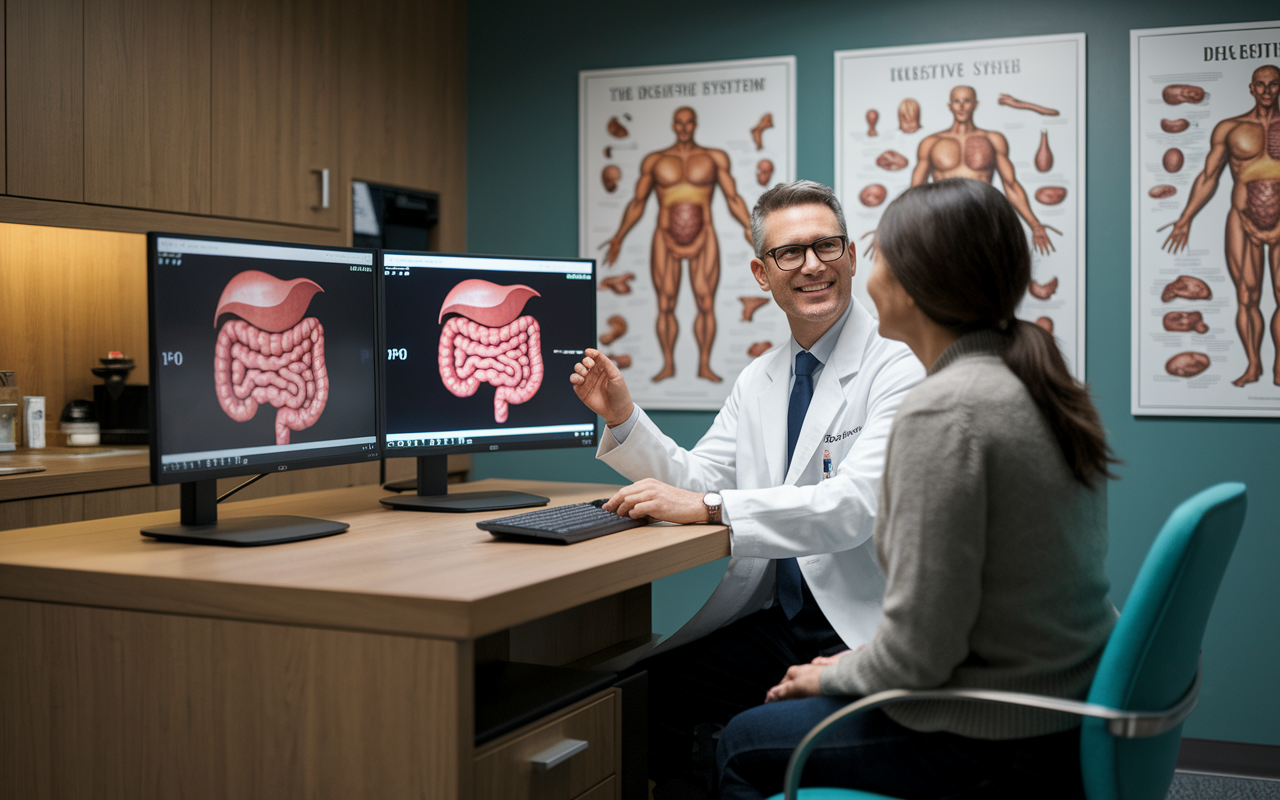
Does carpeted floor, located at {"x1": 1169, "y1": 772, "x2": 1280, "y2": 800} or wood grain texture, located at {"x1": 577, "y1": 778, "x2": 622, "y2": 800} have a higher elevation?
wood grain texture, located at {"x1": 577, "y1": 778, "x2": 622, "y2": 800}

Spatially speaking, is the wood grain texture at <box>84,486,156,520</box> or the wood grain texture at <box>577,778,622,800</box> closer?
the wood grain texture at <box>577,778,622,800</box>

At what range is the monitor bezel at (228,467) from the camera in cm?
150

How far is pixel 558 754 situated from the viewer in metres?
1.41

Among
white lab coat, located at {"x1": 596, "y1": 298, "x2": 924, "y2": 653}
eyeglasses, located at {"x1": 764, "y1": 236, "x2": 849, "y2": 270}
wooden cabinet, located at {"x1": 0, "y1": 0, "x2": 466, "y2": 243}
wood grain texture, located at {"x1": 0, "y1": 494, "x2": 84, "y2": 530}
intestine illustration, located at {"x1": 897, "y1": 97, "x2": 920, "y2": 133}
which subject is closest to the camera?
white lab coat, located at {"x1": 596, "y1": 298, "x2": 924, "y2": 653}

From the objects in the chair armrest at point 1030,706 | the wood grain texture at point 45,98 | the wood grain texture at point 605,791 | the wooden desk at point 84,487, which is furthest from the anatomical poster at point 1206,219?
the wood grain texture at point 45,98

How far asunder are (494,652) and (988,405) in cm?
93

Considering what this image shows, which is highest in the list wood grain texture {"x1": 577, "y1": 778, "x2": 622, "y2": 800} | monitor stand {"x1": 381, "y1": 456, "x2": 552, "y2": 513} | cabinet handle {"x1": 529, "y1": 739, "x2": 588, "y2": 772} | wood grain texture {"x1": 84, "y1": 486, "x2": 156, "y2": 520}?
monitor stand {"x1": 381, "y1": 456, "x2": 552, "y2": 513}

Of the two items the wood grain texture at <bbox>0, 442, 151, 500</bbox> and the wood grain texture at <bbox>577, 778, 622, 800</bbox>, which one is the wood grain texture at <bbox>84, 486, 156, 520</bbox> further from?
the wood grain texture at <bbox>577, 778, 622, 800</bbox>

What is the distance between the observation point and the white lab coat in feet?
5.91

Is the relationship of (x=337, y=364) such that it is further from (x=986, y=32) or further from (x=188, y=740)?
(x=986, y=32)

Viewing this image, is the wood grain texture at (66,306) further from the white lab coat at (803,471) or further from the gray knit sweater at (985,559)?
the gray knit sweater at (985,559)

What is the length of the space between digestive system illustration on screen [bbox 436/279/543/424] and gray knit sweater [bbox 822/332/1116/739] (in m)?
1.02

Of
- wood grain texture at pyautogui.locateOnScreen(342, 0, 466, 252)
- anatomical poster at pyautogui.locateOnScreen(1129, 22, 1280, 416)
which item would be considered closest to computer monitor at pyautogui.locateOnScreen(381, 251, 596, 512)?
wood grain texture at pyautogui.locateOnScreen(342, 0, 466, 252)

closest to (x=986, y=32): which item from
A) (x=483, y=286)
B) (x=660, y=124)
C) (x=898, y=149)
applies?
(x=898, y=149)
